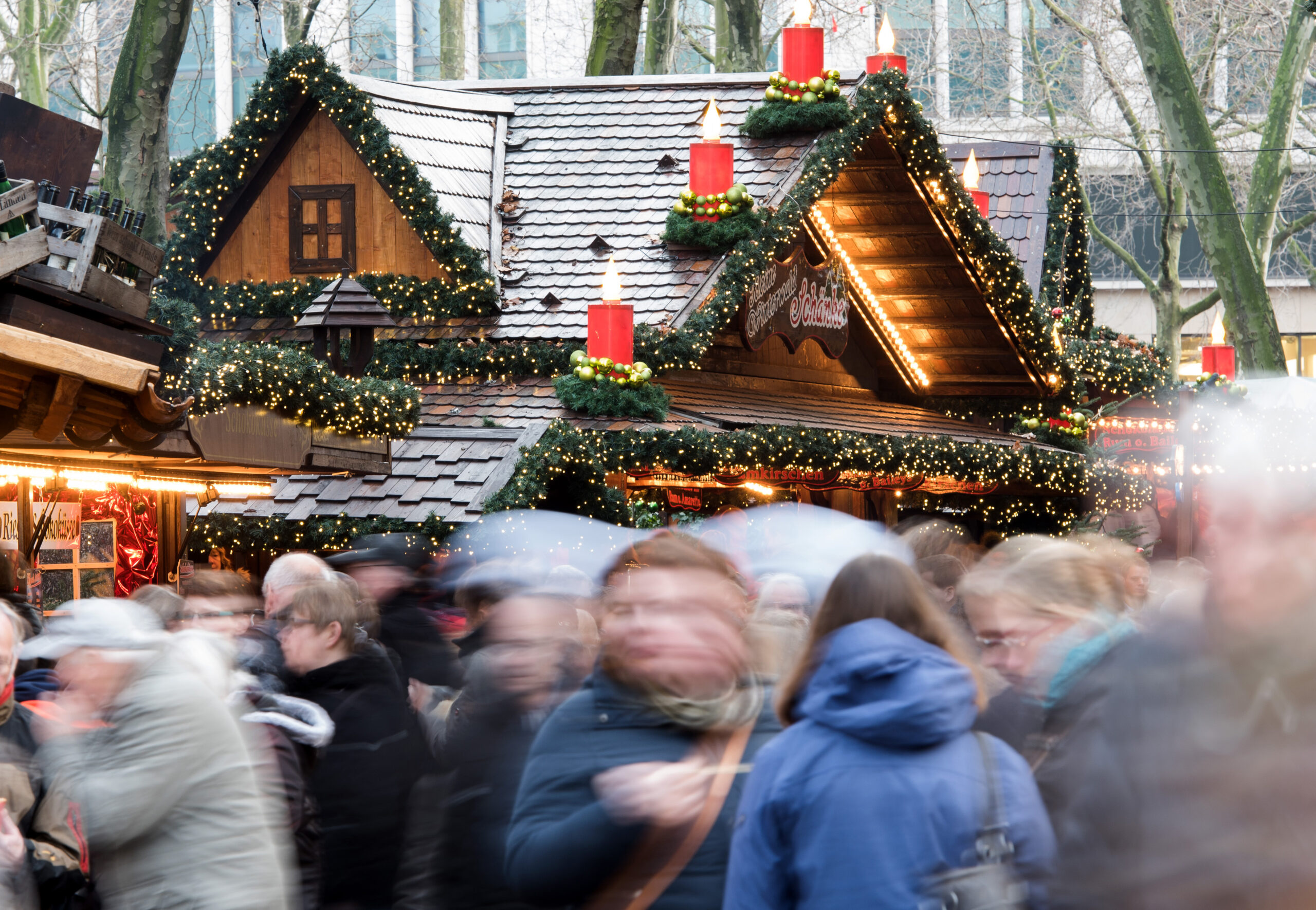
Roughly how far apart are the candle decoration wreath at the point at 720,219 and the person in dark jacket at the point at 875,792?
31.5 ft

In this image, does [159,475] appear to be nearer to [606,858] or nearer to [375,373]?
[375,373]

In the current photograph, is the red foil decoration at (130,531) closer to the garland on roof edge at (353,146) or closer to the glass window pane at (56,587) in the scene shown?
the glass window pane at (56,587)

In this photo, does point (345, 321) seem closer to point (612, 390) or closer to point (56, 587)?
point (612, 390)

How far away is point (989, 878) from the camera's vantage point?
9.64 feet

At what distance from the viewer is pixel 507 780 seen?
384cm

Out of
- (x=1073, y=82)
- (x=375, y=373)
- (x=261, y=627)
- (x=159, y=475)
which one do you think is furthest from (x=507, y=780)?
(x=1073, y=82)

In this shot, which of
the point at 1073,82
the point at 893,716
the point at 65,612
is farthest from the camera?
the point at 1073,82

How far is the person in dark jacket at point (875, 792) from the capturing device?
293cm

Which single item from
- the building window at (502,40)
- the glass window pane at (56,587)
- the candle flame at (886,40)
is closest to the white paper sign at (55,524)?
Answer: the glass window pane at (56,587)

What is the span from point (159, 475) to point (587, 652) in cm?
682

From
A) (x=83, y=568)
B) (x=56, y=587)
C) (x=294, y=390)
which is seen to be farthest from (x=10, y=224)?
(x=83, y=568)

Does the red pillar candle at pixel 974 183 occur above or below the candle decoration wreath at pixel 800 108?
below

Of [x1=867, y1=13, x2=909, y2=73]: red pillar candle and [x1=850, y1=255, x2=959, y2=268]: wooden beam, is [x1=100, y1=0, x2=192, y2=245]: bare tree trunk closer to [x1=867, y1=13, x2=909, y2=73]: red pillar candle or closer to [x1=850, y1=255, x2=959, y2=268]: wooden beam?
[x1=867, y1=13, x2=909, y2=73]: red pillar candle

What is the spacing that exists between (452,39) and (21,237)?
19.3 meters
